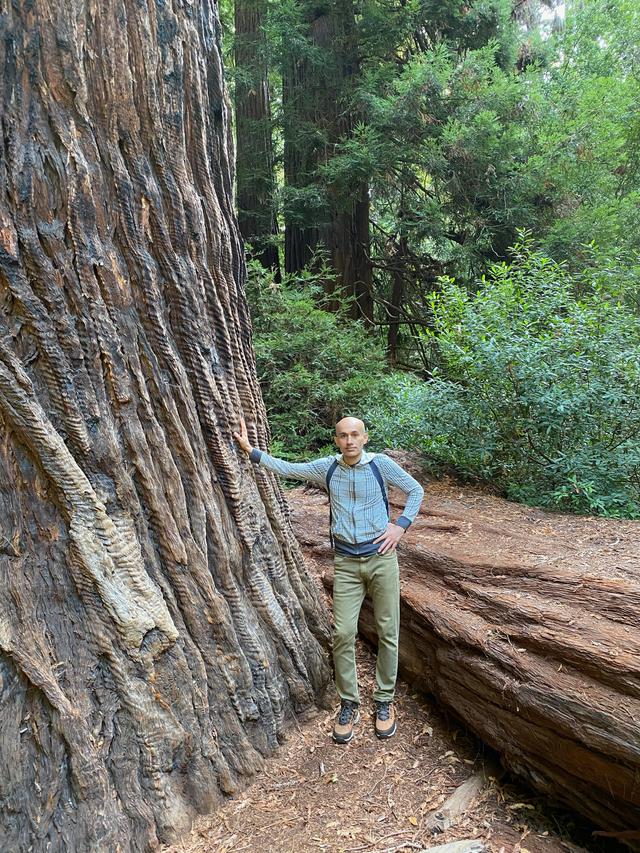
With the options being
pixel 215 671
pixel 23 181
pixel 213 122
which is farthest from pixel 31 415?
pixel 213 122

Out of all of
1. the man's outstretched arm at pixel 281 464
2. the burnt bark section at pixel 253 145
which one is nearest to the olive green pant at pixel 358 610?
the man's outstretched arm at pixel 281 464

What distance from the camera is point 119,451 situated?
2.68 meters

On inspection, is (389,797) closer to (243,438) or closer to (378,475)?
(378,475)

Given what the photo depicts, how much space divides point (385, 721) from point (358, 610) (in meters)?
0.68

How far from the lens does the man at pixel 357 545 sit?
325 cm

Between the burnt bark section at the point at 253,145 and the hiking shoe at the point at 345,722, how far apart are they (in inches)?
296

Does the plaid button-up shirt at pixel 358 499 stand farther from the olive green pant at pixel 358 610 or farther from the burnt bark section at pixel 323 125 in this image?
the burnt bark section at pixel 323 125

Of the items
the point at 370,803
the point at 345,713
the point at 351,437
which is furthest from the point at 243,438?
the point at 370,803

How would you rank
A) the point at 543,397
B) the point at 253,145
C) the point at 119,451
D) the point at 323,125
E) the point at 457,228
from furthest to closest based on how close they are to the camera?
the point at 253,145
the point at 323,125
the point at 457,228
the point at 543,397
the point at 119,451

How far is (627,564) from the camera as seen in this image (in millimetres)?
3418

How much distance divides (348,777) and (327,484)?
155 centimetres

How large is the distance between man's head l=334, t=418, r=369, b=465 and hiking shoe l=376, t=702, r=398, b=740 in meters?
1.47

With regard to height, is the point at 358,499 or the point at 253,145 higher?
the point at 253,145

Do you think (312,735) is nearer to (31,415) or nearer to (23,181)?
(31,415)
